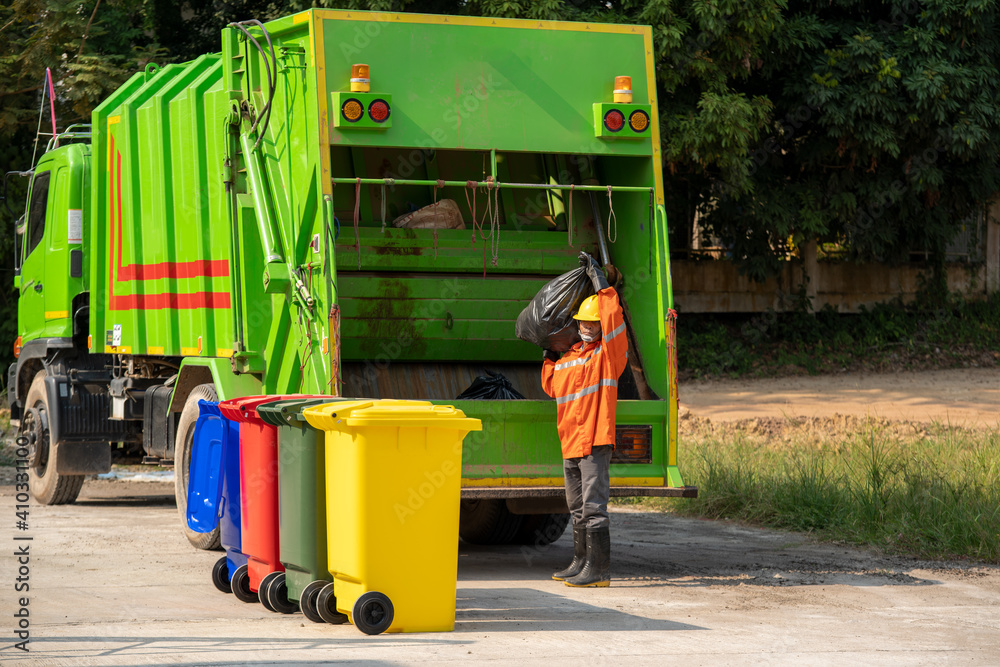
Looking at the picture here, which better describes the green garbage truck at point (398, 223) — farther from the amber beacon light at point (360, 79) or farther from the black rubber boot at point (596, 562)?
the black rubber boot at point (596, 562)

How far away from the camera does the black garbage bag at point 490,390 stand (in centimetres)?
714

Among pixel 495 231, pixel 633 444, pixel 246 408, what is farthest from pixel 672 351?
pixel 246 408

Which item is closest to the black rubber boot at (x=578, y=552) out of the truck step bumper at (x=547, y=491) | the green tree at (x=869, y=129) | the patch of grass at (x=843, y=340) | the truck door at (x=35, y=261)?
the truck step bumper at (x=547, y=491)

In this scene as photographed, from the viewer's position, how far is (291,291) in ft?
22.0

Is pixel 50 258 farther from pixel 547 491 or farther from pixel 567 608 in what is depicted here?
pixel 567 608

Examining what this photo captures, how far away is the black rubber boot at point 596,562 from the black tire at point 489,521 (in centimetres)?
168

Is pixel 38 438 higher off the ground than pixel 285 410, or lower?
lower

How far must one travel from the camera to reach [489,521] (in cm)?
818

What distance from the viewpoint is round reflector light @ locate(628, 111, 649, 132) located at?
6.90 metres

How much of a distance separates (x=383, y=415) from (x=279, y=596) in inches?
44.4

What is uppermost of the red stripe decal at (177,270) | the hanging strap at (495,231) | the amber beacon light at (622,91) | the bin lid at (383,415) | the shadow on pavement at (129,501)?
the amber beacon light at (622,91)

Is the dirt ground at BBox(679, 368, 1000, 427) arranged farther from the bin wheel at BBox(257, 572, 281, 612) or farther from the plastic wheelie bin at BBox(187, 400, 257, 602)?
the bin wheel at BBox(257, 572, 281, 612)

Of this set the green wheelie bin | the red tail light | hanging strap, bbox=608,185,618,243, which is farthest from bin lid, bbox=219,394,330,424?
hanging strap, bbox=608,185,618,243

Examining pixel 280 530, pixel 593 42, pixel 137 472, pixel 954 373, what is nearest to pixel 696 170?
pixel 954 373
